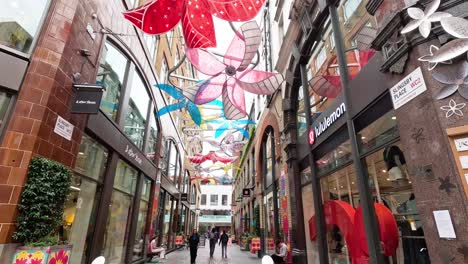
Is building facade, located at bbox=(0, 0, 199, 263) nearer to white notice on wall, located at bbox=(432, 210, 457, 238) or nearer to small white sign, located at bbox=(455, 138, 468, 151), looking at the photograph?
white notice on wall, located at bbox=(432, 210, 457, 238)

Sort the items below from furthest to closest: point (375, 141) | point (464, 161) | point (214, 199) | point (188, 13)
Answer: point (214, 199)
point (188, 13)
point (375, 141)
point (464, 161)

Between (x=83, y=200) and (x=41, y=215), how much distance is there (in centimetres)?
235

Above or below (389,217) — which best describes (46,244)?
below

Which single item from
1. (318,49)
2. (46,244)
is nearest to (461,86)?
Result: (318,49)

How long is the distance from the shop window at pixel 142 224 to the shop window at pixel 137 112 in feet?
7.74

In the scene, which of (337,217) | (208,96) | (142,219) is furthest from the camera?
(142,219)

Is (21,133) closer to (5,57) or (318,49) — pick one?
(5,57)

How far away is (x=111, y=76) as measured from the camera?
25.2 ft

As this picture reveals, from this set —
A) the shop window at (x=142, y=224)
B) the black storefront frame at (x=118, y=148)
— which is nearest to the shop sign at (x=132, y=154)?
the black storefront frame at (x=118, y=148)

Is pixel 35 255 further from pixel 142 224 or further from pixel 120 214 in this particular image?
pixel 142 224

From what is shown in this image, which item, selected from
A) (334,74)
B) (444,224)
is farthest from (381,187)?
(334,74)

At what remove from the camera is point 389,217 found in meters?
4.20

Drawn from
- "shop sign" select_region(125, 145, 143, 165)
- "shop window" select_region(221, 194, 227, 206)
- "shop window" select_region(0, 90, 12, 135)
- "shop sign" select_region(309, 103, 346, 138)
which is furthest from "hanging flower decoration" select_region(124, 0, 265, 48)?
"shop window" select_region(221, 194, 227, 206)

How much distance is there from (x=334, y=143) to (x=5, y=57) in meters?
6.77
